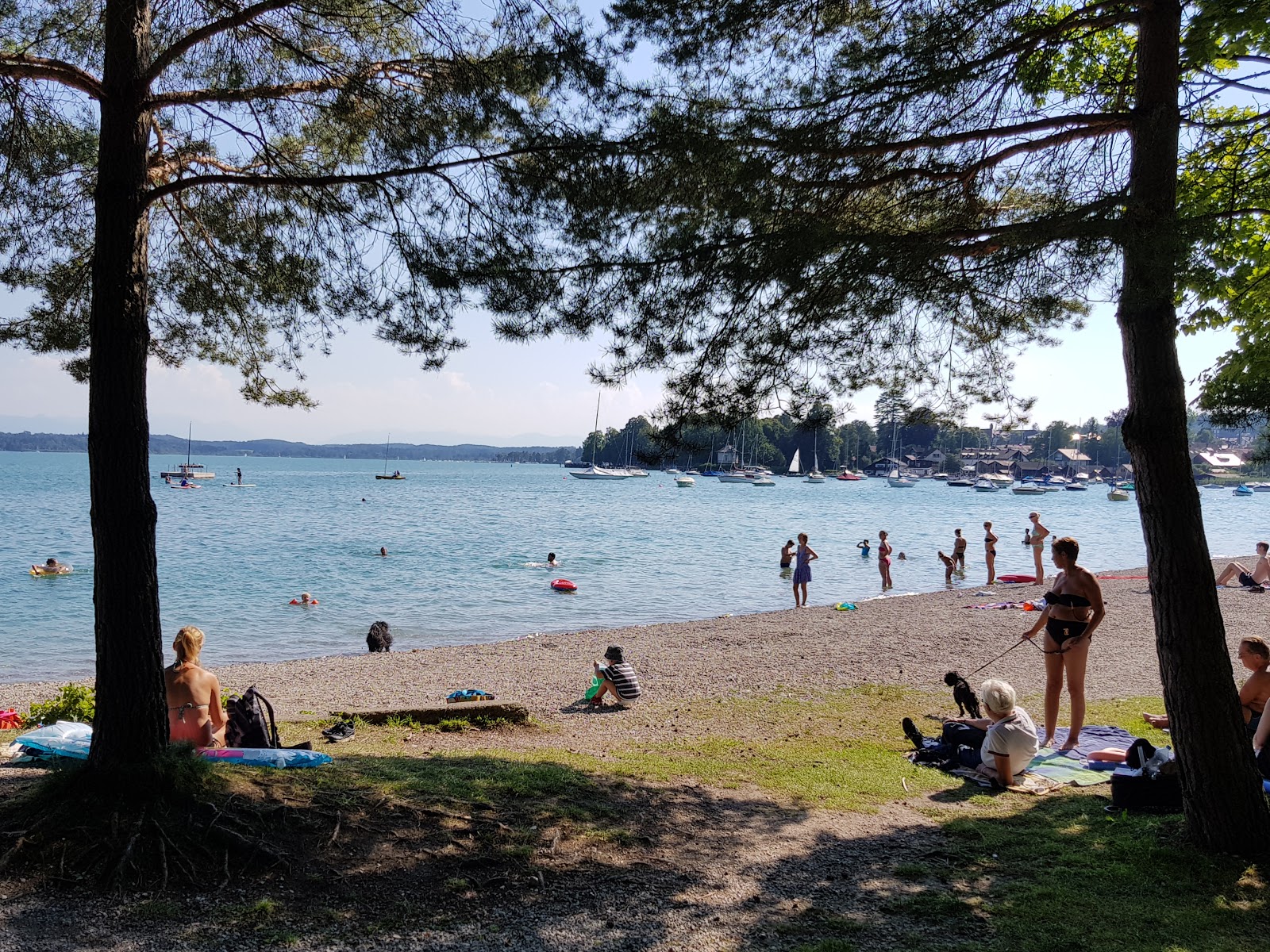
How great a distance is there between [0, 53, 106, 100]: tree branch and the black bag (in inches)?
293

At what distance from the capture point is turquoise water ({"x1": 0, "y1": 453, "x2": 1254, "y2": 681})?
2102 centimetres

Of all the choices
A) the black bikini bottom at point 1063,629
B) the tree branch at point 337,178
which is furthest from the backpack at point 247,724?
the black bikini bottom at point 1063,629

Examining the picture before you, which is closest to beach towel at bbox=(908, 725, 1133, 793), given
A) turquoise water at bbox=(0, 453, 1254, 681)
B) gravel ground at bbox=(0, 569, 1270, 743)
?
gravel ground at bbox=(0, 569, 1270, 743)

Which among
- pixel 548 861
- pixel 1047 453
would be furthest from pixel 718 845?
pixel 1047 453

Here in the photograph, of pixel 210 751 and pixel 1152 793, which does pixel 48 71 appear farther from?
pixel 1152 793

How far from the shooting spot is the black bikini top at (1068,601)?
23.9 ft

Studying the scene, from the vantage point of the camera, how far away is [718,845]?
199 inches

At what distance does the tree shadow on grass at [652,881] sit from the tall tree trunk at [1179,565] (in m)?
0.36

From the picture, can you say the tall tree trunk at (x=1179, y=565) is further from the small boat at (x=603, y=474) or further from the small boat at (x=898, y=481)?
the small boat at (x=898, y=481)

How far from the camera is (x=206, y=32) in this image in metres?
4.91

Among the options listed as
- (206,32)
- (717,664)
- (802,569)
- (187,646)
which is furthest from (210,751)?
(802,569)

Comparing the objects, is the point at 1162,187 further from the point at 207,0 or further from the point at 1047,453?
the point at 1047,453

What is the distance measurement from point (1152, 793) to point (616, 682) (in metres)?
6.02

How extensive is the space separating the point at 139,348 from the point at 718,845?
4.26 metres
